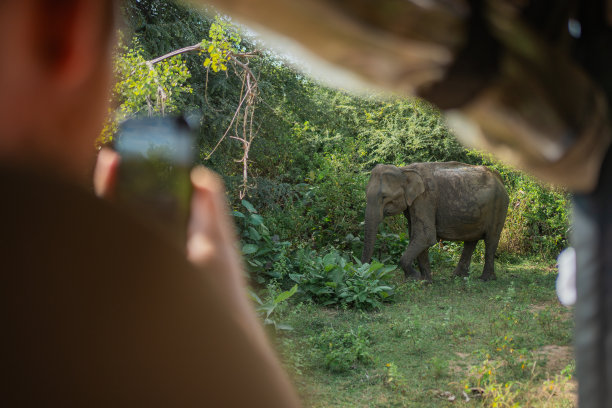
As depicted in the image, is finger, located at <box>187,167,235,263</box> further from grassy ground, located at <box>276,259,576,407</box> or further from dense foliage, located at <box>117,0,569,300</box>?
dense foliage, located at <box>117,0,569,300</box>

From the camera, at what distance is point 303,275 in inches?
216

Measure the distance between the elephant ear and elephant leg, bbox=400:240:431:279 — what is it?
0.51 metres

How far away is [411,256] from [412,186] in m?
0.86

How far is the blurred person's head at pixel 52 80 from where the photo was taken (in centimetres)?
34

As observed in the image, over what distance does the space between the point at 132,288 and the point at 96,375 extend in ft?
0.17

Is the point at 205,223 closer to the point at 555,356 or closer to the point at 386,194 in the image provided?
the point at 555,356

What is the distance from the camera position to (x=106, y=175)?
1.32ft

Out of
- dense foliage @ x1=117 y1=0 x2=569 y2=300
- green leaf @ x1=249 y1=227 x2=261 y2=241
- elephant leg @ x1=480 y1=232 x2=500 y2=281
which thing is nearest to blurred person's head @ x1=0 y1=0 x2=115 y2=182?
dense foliage @ x1=117 y1=0 x2=569 y2=300

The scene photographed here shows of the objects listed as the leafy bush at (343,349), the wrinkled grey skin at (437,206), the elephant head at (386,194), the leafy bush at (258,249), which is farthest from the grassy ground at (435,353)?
the wrinkled grey skin at (437,206)

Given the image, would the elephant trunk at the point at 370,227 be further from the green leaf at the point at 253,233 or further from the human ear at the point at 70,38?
the human ear at the point at 70,38

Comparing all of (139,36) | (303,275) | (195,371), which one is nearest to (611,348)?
(195,371)

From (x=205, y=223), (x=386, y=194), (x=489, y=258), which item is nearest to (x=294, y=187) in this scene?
(x=386, y=194)

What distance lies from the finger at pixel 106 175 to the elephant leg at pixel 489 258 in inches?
285

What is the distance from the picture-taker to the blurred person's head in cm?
34
